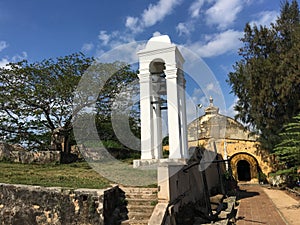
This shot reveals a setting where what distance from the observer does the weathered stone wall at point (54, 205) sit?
5.01 m

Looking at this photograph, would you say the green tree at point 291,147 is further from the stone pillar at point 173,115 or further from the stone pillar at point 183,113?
the stone pillar at point 173,115

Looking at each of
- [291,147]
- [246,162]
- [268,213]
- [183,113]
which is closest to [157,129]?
[183,113]

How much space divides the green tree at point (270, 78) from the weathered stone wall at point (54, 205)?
1215 cm

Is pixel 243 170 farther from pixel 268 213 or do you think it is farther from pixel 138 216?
pixel 138 216

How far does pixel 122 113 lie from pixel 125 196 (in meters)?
8.04

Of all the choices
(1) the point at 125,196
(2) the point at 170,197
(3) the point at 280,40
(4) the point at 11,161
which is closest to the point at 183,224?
(2) the point at 170,197

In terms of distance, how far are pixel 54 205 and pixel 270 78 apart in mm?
13321

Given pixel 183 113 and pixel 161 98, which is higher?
pixel 161 98

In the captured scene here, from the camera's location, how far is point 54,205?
520 cm

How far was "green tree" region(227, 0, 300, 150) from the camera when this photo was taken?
1395 centimetres

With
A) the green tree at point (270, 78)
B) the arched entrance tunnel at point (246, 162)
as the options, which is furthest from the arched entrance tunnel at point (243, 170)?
the green tree at point (270, 78)

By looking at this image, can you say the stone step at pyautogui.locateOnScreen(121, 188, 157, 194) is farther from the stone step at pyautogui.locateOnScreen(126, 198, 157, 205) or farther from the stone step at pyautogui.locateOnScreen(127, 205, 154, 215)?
the stone step at pyautogui.locateOnScreen(127, 205, 154, 215)

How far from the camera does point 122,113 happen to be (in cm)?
1359

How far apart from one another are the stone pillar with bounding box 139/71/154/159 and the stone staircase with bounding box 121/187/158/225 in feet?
5.84
